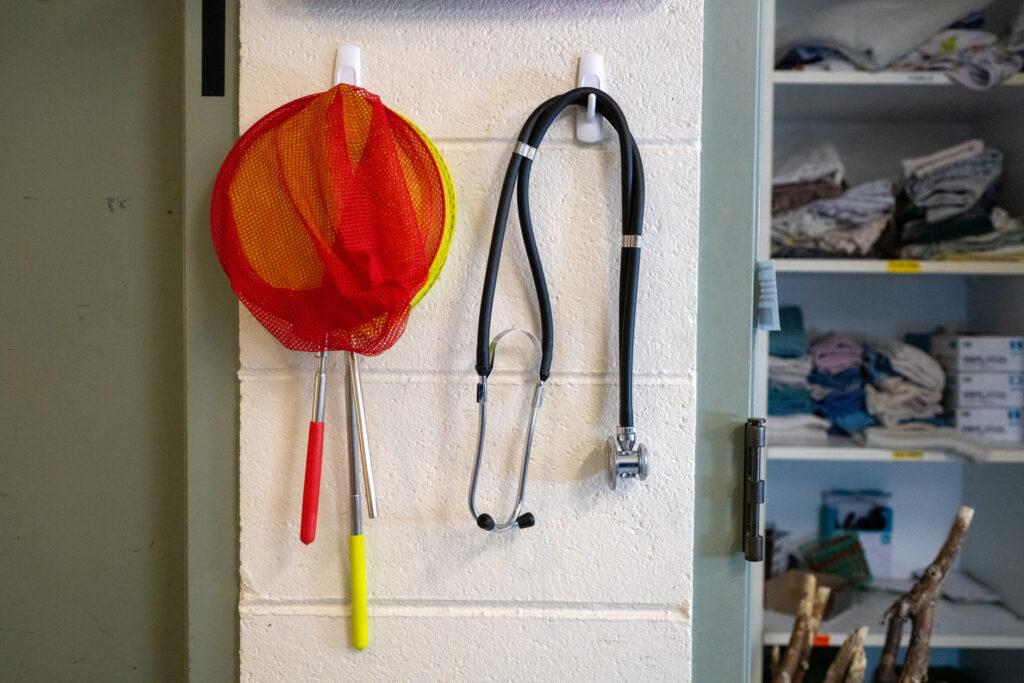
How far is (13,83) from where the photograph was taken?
105cm

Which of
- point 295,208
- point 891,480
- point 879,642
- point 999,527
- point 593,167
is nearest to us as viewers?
point 295,208

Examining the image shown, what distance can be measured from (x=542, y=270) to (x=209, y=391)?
1.71ft

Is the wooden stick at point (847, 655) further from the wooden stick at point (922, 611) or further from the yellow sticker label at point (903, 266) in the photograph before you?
the yellow sticker label at point (903, 266)

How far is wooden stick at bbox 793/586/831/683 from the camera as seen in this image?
56.6 inches

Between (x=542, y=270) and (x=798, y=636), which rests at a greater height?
(x=542, y=270)

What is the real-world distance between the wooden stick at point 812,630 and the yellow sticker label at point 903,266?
748 mm

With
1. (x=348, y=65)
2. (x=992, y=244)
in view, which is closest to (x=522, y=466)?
(x=348, y=65)

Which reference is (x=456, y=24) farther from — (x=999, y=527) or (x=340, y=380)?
(x=999, y=527)

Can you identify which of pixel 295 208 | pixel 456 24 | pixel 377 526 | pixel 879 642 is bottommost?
pixel 879 642

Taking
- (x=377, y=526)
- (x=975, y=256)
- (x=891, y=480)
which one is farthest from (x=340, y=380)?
(x=891, y=480)

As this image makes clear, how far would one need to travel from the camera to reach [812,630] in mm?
1461

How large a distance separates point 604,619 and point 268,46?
38.0 inches

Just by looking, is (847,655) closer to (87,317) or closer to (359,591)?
(359,591)

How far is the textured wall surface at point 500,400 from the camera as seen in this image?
0.99 m
